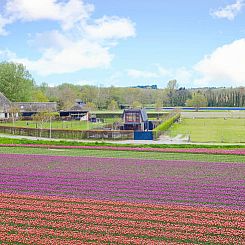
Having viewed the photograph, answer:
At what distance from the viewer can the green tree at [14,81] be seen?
8281 centimetres

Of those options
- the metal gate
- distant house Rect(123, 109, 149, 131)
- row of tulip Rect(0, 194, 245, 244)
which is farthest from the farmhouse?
row of tulip Rect(0, 194, 245, 244)

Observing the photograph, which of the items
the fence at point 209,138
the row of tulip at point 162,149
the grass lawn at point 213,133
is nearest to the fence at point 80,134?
the fence at point 209,138

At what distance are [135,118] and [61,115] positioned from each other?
3291 centimetres

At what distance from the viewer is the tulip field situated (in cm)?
1019

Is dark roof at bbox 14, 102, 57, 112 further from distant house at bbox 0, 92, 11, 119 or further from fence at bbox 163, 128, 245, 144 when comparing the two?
fence at bbox 163, 128, 245, 144

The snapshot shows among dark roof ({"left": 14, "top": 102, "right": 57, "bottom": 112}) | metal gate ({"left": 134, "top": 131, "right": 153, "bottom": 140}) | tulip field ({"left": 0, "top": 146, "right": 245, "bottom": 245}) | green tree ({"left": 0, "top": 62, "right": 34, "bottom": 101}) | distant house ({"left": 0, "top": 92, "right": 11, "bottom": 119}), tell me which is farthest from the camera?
green tree ({"left": 0, "top": 62, "right": 34, "bottom": 101})

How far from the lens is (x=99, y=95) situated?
427 feet

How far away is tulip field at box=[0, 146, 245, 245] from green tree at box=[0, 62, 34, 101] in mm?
65077

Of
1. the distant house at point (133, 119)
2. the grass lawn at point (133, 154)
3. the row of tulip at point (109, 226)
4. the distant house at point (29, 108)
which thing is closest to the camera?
the row of tulip at point (109, 226)

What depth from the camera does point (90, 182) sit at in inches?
675

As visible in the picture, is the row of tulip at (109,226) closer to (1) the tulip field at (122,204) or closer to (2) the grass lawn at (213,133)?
(1) the tulip field at (122,204)

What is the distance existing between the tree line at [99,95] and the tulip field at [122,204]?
65.8 m

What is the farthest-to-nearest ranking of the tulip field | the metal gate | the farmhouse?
the farmhouse
the metal gate
the tulip field

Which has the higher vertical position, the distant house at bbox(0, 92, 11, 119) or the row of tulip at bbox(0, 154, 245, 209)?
the distant house at bbox(0, 92, 11, 119)
